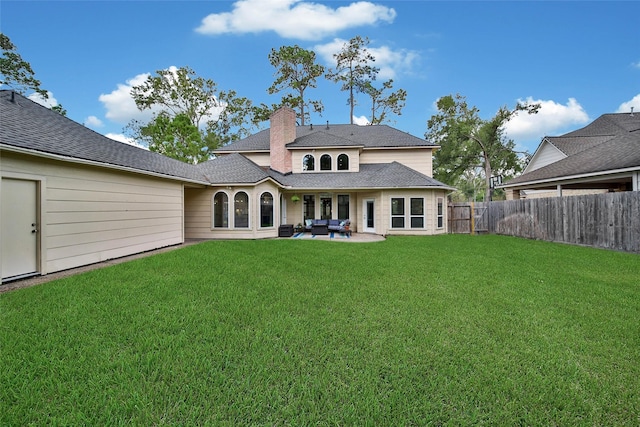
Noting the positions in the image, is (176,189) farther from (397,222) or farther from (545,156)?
(545,156)

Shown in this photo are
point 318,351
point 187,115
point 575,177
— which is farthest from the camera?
point 187,115

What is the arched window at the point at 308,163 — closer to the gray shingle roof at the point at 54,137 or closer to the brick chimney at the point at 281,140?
the brick chimney at the point at 281,140

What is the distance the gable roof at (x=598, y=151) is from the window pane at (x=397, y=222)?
6758 millimetres

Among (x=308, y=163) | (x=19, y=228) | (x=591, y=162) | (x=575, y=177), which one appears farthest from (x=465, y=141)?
(x=19, y=228)

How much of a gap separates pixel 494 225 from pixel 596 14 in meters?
10.3

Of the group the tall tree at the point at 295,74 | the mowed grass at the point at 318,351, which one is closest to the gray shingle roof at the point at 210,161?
the mowed grass at the point at 318,351

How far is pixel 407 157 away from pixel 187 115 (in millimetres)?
20606

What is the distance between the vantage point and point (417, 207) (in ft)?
47.5

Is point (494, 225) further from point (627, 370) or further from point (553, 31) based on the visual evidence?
point (627, 370)

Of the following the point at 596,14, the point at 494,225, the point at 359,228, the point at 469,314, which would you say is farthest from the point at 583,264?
the point at 596,14

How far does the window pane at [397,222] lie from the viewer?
47.7 feet

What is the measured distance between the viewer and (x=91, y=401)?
7.09 feet

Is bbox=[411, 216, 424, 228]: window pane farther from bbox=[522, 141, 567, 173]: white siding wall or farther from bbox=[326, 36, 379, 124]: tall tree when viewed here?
bbox=[326, 36, 379, 124]: tall tree

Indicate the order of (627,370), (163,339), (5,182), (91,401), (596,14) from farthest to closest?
(596,14)
(5,182)
(163,339)
(627,370)
(91,401)
